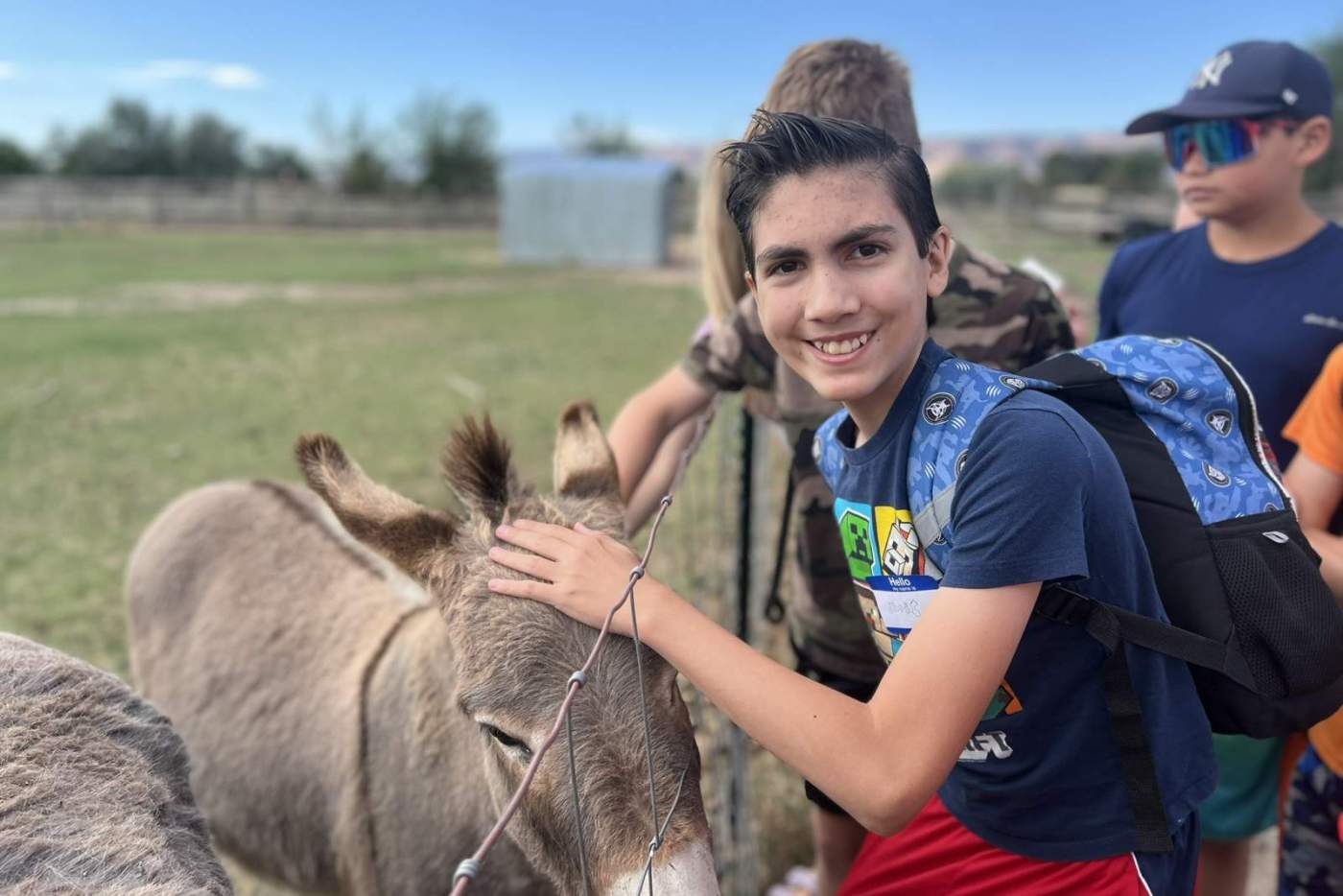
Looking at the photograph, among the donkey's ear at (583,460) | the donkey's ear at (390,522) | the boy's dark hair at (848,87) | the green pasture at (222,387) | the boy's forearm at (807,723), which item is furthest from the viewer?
the green pasture at (222,387)

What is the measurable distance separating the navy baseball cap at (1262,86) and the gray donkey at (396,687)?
1829 mm

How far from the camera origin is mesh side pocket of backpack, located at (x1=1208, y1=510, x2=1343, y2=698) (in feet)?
5.02

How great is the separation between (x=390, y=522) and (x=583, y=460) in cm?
44

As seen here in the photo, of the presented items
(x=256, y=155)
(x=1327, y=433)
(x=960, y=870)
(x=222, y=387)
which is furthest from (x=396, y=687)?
(x=256, y=155)

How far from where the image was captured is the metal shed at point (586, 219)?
33531 millimetres

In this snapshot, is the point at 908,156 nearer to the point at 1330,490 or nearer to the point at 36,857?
the point at 1330,490

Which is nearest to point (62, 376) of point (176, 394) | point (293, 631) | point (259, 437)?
point (176, 394)

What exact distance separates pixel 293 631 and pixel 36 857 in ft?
6.16

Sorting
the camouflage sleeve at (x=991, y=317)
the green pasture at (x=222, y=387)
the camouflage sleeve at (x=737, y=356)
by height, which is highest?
the camouflage sleeve at (x=991, y=317)

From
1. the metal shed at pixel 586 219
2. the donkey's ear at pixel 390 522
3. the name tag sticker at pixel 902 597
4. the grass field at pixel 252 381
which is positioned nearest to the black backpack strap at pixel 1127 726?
the name tag sticker at pixel 902 597

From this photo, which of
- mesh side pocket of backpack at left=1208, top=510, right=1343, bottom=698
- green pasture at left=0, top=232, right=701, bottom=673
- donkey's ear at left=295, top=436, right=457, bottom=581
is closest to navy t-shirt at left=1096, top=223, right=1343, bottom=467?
mesh side pocket of backpack at left=1208, top=510, right=1343, bottom=698

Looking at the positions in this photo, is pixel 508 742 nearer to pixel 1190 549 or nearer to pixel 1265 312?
pixel 1190 549

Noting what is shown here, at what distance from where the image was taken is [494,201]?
173 ft

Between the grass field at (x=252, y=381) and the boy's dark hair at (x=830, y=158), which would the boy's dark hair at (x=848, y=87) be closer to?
the boy's dark hair at (x=830, y=158)
